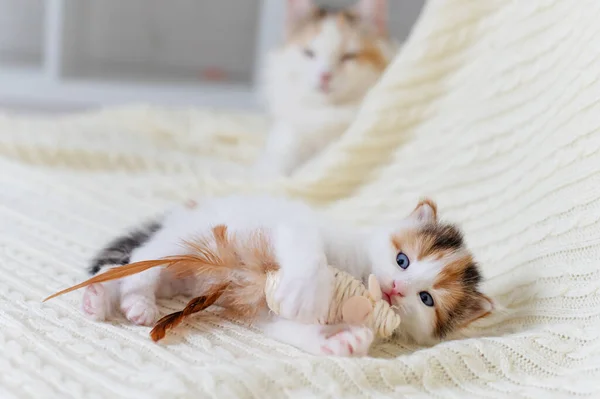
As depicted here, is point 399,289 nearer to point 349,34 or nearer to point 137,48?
point 349,34

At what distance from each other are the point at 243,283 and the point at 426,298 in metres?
0.28

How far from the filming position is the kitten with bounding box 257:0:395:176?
2252mm

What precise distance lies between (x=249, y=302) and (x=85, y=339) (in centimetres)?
24

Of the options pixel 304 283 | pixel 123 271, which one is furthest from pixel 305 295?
pixel 123 271

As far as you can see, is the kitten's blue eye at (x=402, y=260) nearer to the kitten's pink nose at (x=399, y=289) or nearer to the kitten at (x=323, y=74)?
the kitten's pink nose at (x=399, y=289)

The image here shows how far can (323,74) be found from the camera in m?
2.24

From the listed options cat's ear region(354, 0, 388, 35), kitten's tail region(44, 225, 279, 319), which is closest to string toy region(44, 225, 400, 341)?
kitten's tail region(44, 225, 279, 319)

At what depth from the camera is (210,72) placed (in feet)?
12.8

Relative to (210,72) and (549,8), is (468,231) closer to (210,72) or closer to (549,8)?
(549,8)

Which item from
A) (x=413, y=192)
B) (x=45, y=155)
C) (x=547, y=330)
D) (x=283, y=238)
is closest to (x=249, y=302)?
(x=283, y=238)

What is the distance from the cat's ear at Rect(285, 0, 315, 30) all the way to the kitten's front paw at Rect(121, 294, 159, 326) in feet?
5.06

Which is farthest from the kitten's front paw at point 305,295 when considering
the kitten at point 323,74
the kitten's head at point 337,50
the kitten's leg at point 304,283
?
the kitten's head at point 337,50

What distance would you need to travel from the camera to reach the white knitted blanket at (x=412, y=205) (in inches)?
34.9

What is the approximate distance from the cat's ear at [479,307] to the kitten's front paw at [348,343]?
0.20m
